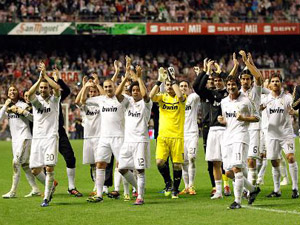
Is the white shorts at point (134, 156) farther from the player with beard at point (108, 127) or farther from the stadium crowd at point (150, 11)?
the stadium crowd at point (150, 11)

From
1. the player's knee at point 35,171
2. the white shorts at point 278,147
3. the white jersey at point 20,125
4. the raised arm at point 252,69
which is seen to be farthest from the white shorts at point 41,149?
the white shorts at point 278,147

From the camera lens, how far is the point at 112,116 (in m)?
13.4

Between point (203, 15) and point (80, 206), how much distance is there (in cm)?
3396

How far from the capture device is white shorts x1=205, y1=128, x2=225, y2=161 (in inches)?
528

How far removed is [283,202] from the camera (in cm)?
1255

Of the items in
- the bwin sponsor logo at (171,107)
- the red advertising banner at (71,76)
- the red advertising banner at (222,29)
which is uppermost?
the red advertising banner at (222,29)

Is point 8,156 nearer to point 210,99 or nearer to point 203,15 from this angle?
point 210,99

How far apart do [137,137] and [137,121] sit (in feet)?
1.00

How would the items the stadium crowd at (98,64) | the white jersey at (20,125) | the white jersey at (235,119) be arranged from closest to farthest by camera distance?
the white jersey at (235,119)
the white jersey at (20,125)
the stadium crowd at (98,64)

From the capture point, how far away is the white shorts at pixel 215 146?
13414 millimetres

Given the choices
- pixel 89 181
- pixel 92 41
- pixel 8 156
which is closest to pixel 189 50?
pixel 92 41

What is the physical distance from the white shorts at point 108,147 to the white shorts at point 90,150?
3.76ft

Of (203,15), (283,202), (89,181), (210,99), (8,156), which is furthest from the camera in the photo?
(203,15)

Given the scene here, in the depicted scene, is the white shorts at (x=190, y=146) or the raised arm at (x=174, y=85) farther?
the white shorts at (x=190, y=146)
